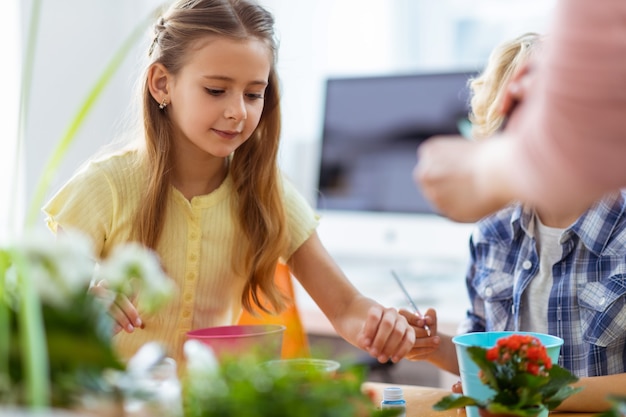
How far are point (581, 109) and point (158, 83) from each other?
3.13 ft

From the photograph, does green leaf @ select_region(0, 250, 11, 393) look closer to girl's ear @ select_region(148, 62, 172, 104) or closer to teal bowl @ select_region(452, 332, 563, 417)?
teal bowl @ select_region(452, 332, 563, 417)

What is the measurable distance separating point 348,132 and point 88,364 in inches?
76.2

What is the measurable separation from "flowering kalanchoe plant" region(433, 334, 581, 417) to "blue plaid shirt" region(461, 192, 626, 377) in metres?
0.46

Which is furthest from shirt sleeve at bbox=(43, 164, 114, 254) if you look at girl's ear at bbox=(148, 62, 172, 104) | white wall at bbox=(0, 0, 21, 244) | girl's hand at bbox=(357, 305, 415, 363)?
white wall at bbox=(0, 0, 21, 244)

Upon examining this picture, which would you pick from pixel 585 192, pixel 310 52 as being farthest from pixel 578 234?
pixel 310 52

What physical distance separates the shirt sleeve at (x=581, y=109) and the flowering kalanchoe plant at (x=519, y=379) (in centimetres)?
26

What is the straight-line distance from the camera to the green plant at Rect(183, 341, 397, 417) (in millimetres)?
625

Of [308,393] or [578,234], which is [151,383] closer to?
[308,393]

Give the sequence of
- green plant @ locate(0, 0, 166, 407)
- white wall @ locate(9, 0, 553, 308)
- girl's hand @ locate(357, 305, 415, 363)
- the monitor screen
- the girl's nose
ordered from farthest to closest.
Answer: white wall @ locate(9, 0, 553, 308) < the monitor screen < the girl's nose < girl's hand @ locate(357, 305, 415, 363) < green plant @ locate(0, 0, 166, 407)

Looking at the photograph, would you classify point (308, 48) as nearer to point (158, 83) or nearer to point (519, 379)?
point (158, 83)

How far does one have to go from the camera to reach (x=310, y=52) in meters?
3.10

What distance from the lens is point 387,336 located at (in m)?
1.21

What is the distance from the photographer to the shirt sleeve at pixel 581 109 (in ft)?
2.09

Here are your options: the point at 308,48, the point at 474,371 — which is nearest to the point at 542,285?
the point at 474,371
